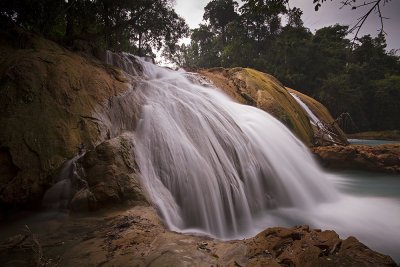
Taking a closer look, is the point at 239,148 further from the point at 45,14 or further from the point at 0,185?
the point at 45,14

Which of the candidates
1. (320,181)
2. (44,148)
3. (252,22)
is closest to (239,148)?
(320,181)

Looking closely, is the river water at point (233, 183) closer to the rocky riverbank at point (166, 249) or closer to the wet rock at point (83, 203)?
the wet rock at point (83, 203)

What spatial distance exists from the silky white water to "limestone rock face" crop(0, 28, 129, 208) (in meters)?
1.12

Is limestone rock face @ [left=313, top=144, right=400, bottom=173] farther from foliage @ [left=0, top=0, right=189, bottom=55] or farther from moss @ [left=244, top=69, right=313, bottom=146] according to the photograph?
foliage @ [left=0, top=0, right=189, bottom=55]

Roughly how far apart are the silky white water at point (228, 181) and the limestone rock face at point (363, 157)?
2.41m

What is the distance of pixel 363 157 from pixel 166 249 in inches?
354

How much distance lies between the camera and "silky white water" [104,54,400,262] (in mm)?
3572

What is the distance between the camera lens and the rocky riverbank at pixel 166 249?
161 centimetres

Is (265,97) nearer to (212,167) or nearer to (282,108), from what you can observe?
(282,108)

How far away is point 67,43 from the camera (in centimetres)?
650

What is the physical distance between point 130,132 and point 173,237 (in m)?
2.69

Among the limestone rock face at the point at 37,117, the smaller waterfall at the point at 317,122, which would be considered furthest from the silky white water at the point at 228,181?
the smaller waterfall at the point at 317,122

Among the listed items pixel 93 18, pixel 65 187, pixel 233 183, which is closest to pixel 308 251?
pixel 233 183

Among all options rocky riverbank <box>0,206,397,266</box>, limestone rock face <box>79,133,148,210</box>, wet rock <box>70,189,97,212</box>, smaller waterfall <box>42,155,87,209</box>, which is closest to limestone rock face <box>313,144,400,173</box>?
rocky riverbank <box>0,206,397,266</box>
